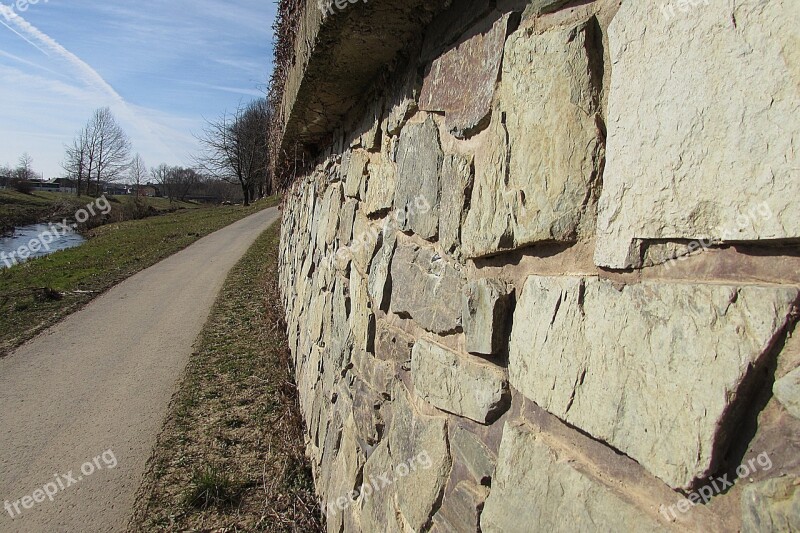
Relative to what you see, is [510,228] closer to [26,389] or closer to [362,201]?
[362,201]

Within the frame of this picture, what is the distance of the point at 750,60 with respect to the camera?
729 millimetres

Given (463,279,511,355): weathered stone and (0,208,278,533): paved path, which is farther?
(0,208,278,533): paved path

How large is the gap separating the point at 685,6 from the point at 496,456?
3.34ft

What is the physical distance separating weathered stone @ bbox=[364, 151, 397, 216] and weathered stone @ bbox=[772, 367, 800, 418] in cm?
153

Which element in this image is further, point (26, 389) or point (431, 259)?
point (26, 389)

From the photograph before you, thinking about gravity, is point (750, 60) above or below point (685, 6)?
below

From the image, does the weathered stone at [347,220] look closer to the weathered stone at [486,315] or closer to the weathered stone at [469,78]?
the weathered stone at [469,78]

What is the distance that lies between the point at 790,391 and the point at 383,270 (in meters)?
1.56

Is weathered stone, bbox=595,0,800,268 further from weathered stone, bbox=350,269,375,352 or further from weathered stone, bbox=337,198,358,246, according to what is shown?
weathered stone, bbox=337,198,358,246

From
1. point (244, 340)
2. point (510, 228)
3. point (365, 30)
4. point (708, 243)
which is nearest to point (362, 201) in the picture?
point (365, 30)

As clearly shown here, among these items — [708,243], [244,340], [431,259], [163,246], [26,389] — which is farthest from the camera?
[163,246]

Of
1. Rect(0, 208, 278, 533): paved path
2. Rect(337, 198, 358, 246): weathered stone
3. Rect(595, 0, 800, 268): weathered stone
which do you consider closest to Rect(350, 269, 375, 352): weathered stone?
Rect(337, 198, 358, 246): weathered stone

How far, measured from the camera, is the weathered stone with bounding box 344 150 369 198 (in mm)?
2639

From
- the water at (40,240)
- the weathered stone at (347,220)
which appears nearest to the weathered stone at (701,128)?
the weathered stone at (347,220)
